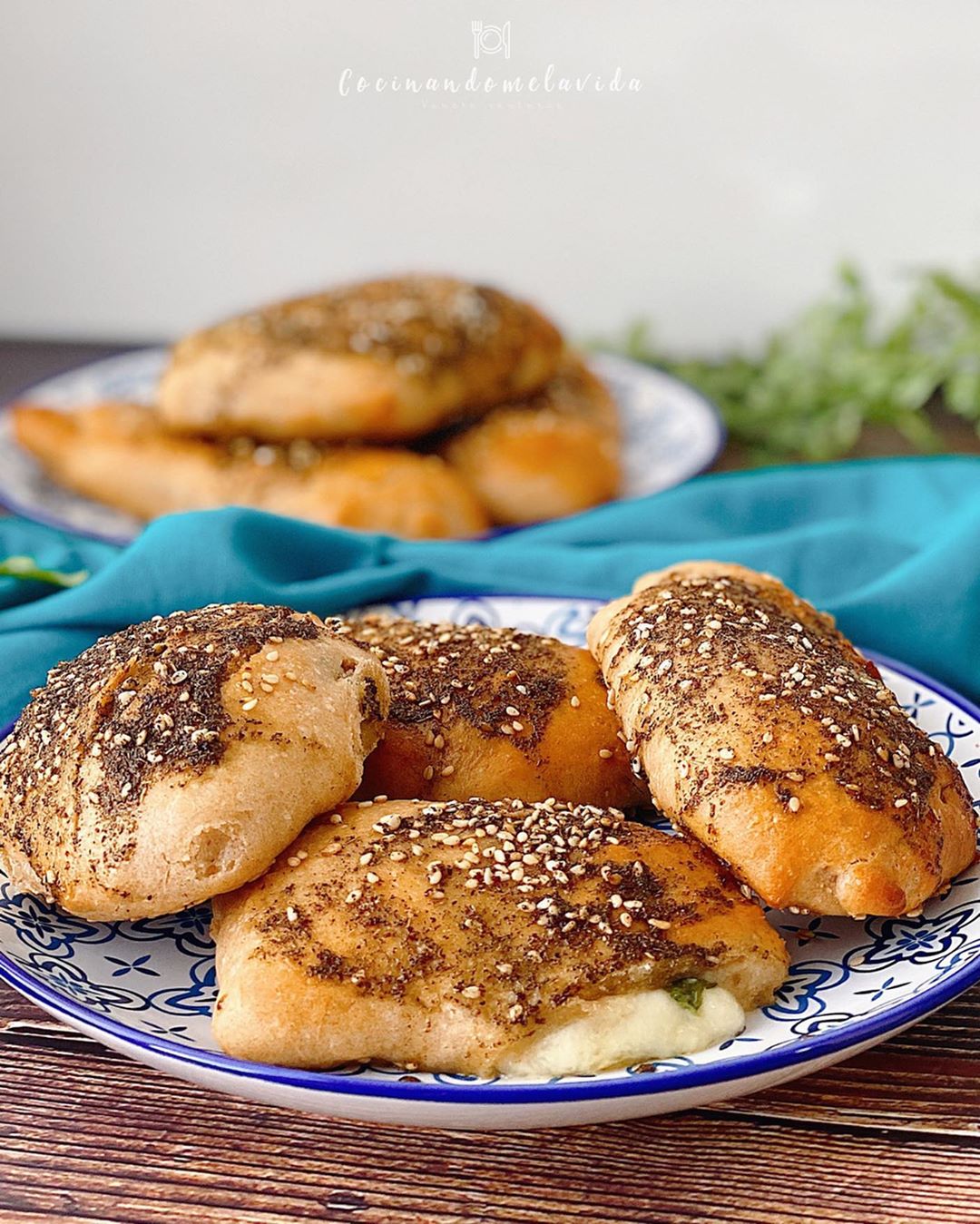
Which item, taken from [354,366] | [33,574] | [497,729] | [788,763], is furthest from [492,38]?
[788,763]

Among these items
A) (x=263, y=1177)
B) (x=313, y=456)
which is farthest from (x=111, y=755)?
(x=313, y=456)

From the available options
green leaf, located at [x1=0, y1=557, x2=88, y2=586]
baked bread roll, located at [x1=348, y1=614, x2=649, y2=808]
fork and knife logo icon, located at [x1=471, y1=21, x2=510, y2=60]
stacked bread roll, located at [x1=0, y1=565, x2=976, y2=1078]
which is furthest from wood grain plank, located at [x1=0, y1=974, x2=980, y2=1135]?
fork and knife logo icon, located at [x1=471, y1=21, x2=510, y2=60]

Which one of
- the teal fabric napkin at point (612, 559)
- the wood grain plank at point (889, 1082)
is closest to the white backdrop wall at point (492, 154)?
the teal fabric napkin at point (612, 559)

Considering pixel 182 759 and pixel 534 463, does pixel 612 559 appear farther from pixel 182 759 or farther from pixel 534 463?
pixel 182 759

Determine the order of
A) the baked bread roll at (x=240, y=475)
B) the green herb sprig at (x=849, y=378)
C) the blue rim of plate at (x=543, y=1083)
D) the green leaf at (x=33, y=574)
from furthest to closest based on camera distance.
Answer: the green herb sprig at (x=849, y=378)
the baked bread roll at (x=240, y=475)
the green leaf at (x=33, y=574)
the blue rim of plate at (x=543, y=1083)

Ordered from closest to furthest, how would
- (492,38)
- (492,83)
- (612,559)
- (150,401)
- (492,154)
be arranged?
(612,559), (150,401), (492,38), (492,83), (492,154)

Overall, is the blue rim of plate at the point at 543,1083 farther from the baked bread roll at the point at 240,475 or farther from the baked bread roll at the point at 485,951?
the baked bread roll at the point at 240,475

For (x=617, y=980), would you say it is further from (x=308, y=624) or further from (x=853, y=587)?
(x=853, y=587)
